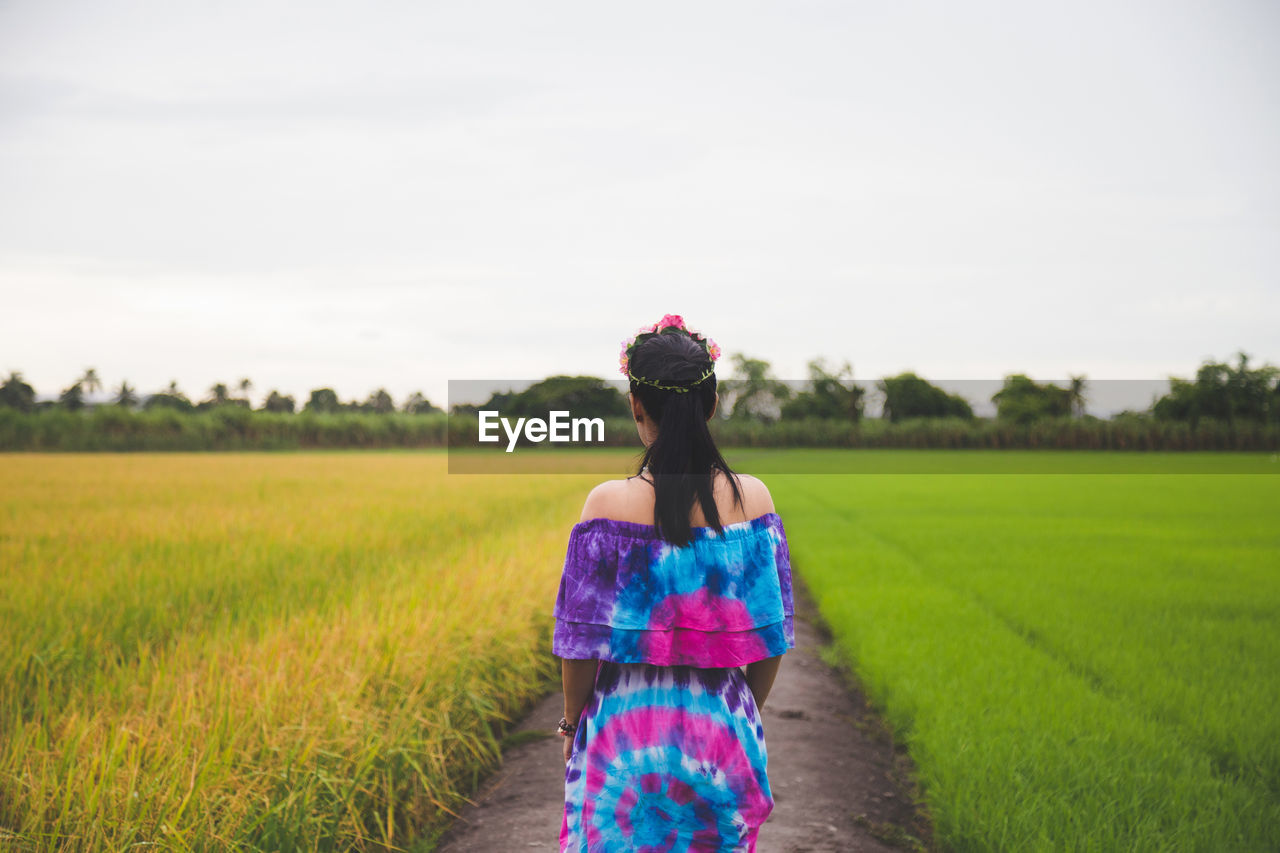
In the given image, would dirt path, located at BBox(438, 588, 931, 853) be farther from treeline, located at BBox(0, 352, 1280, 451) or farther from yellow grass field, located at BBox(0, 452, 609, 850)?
treeline, located at BBox(0, 352, 1280, 451)

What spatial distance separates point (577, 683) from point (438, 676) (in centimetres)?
271

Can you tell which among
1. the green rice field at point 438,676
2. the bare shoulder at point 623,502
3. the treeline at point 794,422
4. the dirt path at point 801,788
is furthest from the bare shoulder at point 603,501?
the treeline at point 794,422

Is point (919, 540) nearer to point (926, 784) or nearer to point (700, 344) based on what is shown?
point (926, 784)

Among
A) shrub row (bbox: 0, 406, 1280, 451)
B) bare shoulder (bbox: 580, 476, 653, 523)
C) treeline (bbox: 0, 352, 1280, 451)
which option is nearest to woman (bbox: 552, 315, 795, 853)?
bare shoulder (bbox: 580, 476, 653, 523)

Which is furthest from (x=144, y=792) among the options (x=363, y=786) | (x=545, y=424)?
(x=545, y=424)

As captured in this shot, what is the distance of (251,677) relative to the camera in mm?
3617

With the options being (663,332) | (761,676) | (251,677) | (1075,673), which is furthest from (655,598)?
(1075,673)

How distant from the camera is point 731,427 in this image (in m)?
55.6

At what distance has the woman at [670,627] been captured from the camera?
158cm

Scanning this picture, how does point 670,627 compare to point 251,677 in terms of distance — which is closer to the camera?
point 670,627

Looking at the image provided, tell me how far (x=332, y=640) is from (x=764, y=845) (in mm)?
2429

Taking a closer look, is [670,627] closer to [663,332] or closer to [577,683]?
[577,683]

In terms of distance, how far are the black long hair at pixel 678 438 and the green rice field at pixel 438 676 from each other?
1892 mm

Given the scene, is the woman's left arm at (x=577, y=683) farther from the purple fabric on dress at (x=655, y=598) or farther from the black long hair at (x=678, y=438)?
the black long hair at (x=678, y=438)
